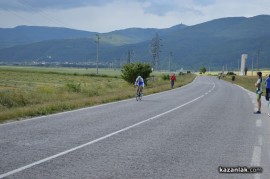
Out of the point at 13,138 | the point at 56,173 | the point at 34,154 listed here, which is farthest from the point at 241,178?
the point at 13,138

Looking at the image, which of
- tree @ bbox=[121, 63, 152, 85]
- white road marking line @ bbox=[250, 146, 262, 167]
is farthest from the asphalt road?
tree @ bbox=[121, 63, 152, 85]

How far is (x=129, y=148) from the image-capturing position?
9.03 metres

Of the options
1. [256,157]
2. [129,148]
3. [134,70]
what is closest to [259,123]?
[256,157]

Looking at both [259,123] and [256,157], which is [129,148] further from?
[259,123]

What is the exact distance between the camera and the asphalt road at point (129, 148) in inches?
270

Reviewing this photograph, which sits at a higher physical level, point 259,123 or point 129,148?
point 129,148

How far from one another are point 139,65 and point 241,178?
4011 cm

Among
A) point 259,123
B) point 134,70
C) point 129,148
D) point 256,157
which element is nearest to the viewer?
point 256,157

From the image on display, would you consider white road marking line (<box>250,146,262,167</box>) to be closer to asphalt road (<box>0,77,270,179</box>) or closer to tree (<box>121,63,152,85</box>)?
asphalt road (<box>0,77,270,179</box>)

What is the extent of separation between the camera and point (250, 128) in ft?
43.3

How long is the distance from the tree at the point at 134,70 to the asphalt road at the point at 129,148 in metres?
Answer: 31.7

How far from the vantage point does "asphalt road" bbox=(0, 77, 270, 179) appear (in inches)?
270

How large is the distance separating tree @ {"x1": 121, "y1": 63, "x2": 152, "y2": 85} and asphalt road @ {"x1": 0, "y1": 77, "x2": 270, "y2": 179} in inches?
1249

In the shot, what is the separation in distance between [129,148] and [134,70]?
Result: 3756cm
